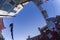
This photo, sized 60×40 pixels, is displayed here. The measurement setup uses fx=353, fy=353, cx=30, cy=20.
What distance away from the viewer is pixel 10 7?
3318mm

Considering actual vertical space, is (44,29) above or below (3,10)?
below

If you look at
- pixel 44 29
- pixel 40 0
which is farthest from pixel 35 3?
pixel 44 29

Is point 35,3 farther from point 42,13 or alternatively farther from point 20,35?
point 20,35

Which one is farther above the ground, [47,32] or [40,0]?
[40,0]

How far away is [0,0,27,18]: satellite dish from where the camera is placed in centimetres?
327

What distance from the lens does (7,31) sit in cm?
330

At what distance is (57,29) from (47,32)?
0.09 metres

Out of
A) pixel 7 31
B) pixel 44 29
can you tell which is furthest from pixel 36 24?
pixel 7 31

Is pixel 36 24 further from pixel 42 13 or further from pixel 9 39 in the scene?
pixel 9 39

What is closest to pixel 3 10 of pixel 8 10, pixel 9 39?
pixel 8 10

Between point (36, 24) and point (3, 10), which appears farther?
point (3, 10)

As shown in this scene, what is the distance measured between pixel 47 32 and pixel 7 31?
40 cm

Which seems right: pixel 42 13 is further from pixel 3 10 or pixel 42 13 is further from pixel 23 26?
pixel 3 10

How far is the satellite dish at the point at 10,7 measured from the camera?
3.27m
